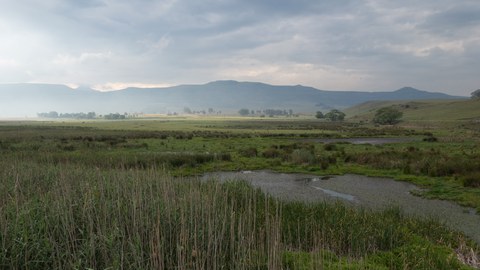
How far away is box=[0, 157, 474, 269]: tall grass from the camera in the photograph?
6.50m

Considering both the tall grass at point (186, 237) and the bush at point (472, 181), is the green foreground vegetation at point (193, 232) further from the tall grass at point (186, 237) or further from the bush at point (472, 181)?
the bush at point (472, 181)

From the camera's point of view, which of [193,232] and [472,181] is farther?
[472,181]

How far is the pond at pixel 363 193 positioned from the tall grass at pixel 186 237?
4.02m

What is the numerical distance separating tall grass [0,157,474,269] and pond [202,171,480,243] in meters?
4.02

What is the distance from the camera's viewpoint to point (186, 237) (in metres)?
7.00

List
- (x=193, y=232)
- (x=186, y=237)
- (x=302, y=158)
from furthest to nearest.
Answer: (x=302, y=158) < (x=193, y=232) < (x=186, y=237)

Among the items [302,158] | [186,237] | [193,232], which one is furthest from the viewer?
[302,158]

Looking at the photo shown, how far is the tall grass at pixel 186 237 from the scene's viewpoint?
650 cm

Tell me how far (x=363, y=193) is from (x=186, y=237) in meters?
15.7

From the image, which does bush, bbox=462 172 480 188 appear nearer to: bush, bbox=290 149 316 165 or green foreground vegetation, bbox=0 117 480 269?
green foreground vegetation, bbox=0 117 480 269

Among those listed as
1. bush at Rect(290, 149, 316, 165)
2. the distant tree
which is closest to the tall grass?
bush at Rect(290, 149, 316, 165)

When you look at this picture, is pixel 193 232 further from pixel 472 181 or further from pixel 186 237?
pixel 472 181

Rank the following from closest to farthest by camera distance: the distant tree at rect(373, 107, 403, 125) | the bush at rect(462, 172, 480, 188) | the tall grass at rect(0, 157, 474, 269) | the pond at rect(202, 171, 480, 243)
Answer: the tall grass at rect(0, 157, 474, 269) → the pond at rect(202, 171, 480, 243) → the bush at rect(462, 172, 480, 188) → the distant tree at rect(373, 107, 403, 125)

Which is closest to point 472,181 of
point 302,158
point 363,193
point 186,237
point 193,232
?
point 363,193
